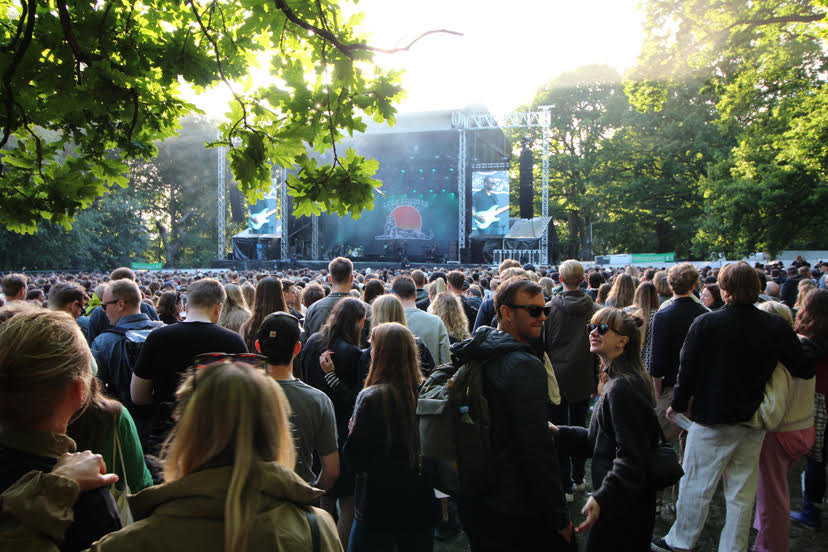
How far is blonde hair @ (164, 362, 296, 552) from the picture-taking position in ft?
3.89

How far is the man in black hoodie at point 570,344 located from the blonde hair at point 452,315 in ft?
2.40

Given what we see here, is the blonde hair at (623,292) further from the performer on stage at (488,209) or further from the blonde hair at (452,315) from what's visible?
the performer on stage at (488,209)

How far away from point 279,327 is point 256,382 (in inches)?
53.1

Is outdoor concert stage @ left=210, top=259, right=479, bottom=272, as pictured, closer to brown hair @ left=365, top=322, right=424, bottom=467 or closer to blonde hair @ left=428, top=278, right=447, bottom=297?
blonde hair @ left=428, top=278, right=447, bottom=297

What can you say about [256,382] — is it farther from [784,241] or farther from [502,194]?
[502,194]

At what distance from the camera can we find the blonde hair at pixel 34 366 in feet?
4.24

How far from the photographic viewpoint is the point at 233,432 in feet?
4.09

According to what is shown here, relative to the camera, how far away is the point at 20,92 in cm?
242

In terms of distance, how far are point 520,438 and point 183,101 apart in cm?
256

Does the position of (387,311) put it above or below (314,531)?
above

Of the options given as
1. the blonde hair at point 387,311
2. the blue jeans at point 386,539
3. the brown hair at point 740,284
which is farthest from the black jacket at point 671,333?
the blue jeans at point 386,539

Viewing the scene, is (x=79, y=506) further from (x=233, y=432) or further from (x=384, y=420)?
(x=384, y=420)

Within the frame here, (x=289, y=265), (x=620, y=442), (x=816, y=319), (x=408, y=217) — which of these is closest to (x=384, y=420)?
(x=620, y=442)

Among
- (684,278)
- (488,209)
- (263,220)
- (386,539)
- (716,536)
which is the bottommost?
(716,536)
